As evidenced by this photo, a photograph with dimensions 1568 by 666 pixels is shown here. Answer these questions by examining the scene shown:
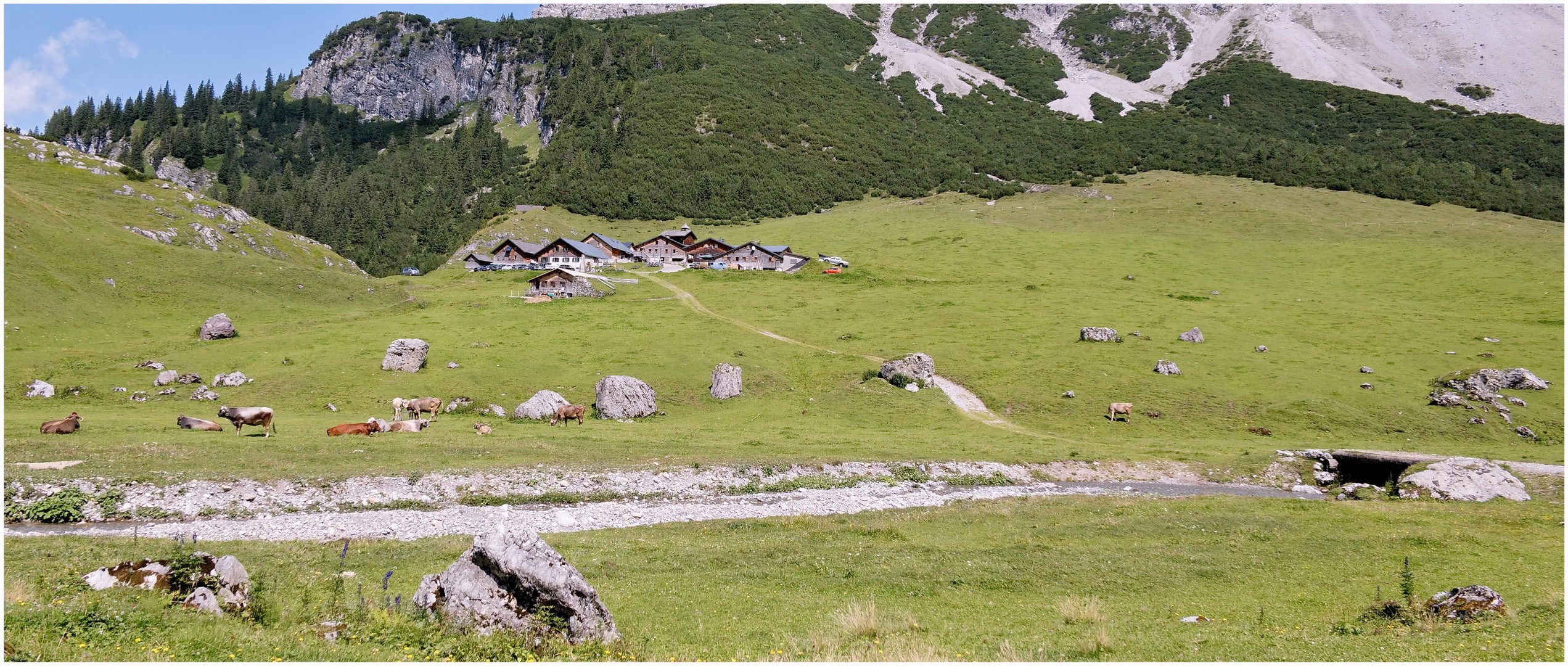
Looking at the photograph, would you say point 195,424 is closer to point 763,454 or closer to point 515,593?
point 763,454

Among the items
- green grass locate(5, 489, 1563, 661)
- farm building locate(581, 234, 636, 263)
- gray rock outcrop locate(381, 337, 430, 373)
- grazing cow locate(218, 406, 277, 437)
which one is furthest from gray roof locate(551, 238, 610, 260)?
green grass locate(5, 489, 1563, 661)

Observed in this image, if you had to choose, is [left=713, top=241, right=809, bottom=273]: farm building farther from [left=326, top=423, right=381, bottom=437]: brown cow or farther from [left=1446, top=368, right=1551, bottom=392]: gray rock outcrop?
[left=326, top=423, right=381, bottom=437]: brown cow

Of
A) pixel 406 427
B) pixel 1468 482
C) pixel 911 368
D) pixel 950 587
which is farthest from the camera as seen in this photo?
pixel 911 368

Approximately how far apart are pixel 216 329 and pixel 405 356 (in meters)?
19.8

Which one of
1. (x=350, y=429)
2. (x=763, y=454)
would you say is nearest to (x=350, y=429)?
(x=350, y=429)

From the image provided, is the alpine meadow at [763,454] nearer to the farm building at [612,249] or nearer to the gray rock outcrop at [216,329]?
the gray rock outcrop at [216,329]

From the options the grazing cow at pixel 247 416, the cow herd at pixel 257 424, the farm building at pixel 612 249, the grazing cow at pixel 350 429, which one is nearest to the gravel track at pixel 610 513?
the grazing cow at pixel 350 429

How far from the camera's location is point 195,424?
3847cm

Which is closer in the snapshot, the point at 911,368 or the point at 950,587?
the point at 950,587

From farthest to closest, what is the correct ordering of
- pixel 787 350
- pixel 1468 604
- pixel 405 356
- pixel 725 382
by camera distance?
pixel 787 350 < pixel 725 382 < pixel 405 356 < pixel 1468 604

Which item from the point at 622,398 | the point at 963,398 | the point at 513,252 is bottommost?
the point at 622,398

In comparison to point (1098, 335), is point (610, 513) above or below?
below

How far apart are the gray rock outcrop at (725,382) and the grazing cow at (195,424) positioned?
97.5ft

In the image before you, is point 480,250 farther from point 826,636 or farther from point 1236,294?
point 826,636
